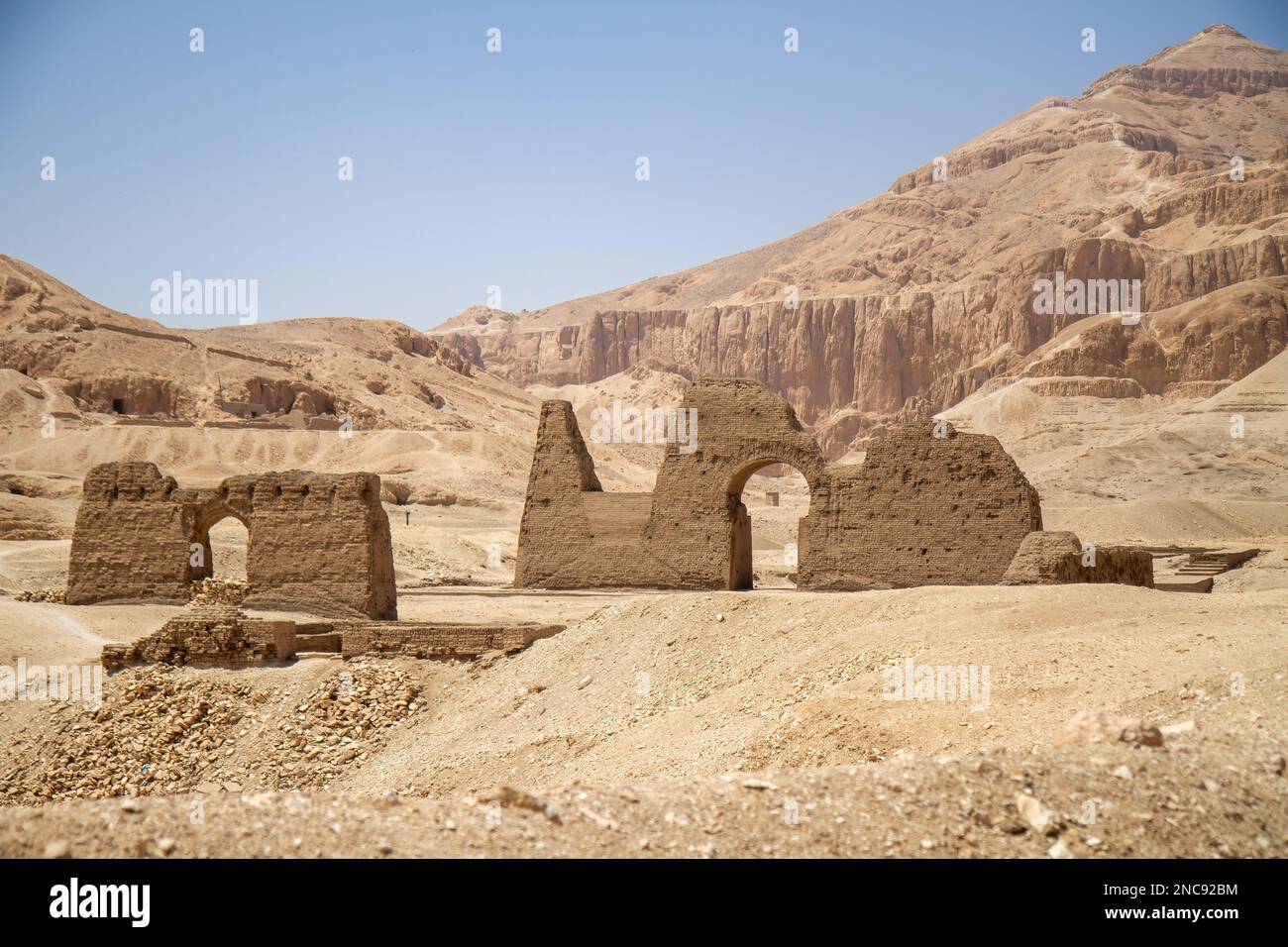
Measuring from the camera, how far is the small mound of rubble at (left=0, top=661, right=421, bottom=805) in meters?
15.3

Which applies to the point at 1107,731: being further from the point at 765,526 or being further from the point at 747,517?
the point at 765,526

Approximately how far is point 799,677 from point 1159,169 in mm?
121228

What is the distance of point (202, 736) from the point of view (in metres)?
16.3

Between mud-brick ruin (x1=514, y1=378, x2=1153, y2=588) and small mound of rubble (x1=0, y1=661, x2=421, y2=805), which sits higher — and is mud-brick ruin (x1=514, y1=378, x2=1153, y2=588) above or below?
above

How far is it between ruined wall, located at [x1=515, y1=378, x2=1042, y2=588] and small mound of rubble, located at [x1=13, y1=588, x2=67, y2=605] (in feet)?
30.6

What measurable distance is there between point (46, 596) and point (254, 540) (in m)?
6.05

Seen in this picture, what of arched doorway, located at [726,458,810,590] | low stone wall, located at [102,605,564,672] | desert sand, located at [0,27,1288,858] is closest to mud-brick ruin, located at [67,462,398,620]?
desert sand, located at [0,27,1288,858]

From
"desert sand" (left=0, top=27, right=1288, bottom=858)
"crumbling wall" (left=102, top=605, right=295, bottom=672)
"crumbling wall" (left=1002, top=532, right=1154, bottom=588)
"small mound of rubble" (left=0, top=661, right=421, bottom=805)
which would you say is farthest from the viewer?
"crumbling wall" (left=1002, top=532, right=1154, bottom=588)

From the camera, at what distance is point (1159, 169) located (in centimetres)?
12038

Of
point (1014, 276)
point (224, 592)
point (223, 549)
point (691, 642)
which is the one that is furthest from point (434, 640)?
point (1014, 276)

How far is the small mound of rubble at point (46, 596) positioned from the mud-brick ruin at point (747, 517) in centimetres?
929

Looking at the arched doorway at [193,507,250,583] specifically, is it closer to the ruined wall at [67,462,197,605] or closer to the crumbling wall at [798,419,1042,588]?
the ruined wall at [67,462,197,605]

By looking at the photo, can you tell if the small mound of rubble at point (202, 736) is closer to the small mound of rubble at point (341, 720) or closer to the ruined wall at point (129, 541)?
the small mound of rubble at point (341, 720)

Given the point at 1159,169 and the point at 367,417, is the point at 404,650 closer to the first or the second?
the point at 367,417
